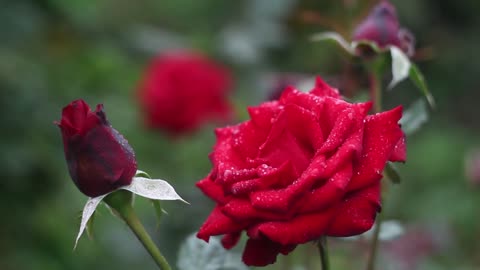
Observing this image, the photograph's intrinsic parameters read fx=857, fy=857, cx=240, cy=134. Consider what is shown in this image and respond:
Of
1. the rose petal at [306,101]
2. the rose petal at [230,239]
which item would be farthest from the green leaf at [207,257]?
the rose petal at [306,101]

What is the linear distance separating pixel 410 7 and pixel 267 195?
81.5 inches

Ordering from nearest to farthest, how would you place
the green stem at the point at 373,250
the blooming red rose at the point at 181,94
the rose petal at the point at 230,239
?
the rose petal at the point at 230,239
the green stem at the point at 373,250
the blooming red rose at the point at 181,94

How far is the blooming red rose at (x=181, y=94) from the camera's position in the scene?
2.29 metres

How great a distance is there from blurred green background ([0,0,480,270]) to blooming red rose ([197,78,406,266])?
104 cm

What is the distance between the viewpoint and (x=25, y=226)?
2252 mm

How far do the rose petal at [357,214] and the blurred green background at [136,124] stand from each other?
1.07 m

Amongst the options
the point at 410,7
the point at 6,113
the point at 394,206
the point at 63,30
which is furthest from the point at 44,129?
the point at 410,7

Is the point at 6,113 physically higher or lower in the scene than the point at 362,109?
lower

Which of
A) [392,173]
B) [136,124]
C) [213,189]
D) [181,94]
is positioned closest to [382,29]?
[392,173]

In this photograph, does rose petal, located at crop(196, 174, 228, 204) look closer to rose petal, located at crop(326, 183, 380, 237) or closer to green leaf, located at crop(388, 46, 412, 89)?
rose petal, located at crop(326, 183, 380, 237)

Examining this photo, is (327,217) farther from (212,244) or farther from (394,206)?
(394,206)

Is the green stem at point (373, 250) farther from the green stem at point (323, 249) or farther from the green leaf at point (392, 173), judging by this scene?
the green stem at point (323, 249)

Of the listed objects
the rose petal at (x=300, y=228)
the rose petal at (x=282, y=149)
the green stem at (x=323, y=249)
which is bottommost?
the green stem at (x=323, y=249)

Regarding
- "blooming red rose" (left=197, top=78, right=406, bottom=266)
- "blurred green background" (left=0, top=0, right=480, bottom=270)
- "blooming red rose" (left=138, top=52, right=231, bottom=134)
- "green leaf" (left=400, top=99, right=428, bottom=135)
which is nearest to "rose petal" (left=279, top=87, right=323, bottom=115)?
"blooming red rose" (left=197, top=78, right=406, bottom=266)
